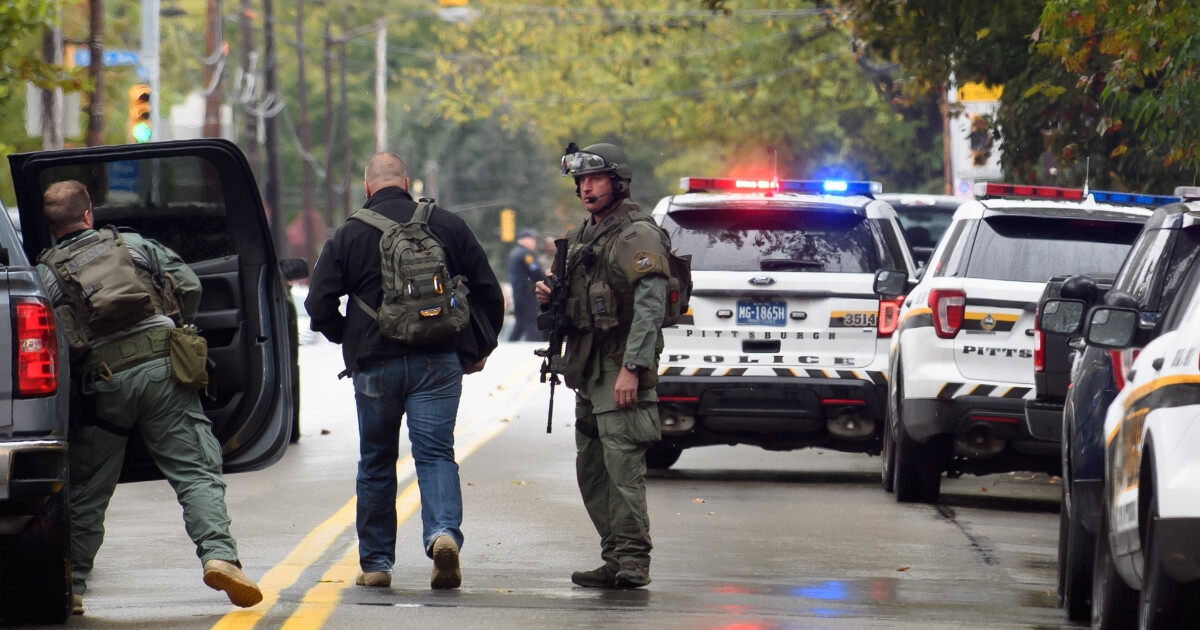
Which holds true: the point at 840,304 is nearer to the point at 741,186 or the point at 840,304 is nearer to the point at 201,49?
the point at 741,186

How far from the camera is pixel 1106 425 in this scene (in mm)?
7570

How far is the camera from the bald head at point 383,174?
908 cm

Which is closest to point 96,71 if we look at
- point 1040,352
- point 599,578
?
point 1040,352

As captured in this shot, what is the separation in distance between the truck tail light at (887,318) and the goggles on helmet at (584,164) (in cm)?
455

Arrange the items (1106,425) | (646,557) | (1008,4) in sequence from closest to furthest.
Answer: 1. (1106,425)
2. (646,557)
3. (1008,4)

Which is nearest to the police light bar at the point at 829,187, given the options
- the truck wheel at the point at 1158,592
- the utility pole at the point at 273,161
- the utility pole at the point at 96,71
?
the truck wheel at the point at 1158,592

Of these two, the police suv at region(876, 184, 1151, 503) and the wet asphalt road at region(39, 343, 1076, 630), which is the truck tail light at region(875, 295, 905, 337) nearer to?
the police suv at region(876, 184, 1151, 503)

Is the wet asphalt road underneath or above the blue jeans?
underneath

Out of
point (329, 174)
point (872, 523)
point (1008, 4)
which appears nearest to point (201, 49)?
point (329, 174)

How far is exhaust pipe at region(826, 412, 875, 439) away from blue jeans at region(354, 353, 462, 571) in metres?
4.82

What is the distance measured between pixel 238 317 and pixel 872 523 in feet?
12.9

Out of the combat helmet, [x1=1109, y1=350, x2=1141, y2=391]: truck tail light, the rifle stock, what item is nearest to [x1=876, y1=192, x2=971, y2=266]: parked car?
the rifle stock

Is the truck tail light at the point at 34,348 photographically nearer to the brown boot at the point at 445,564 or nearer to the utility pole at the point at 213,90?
the brown boot at the point at 445,564

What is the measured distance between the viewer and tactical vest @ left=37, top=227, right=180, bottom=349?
8.14m
